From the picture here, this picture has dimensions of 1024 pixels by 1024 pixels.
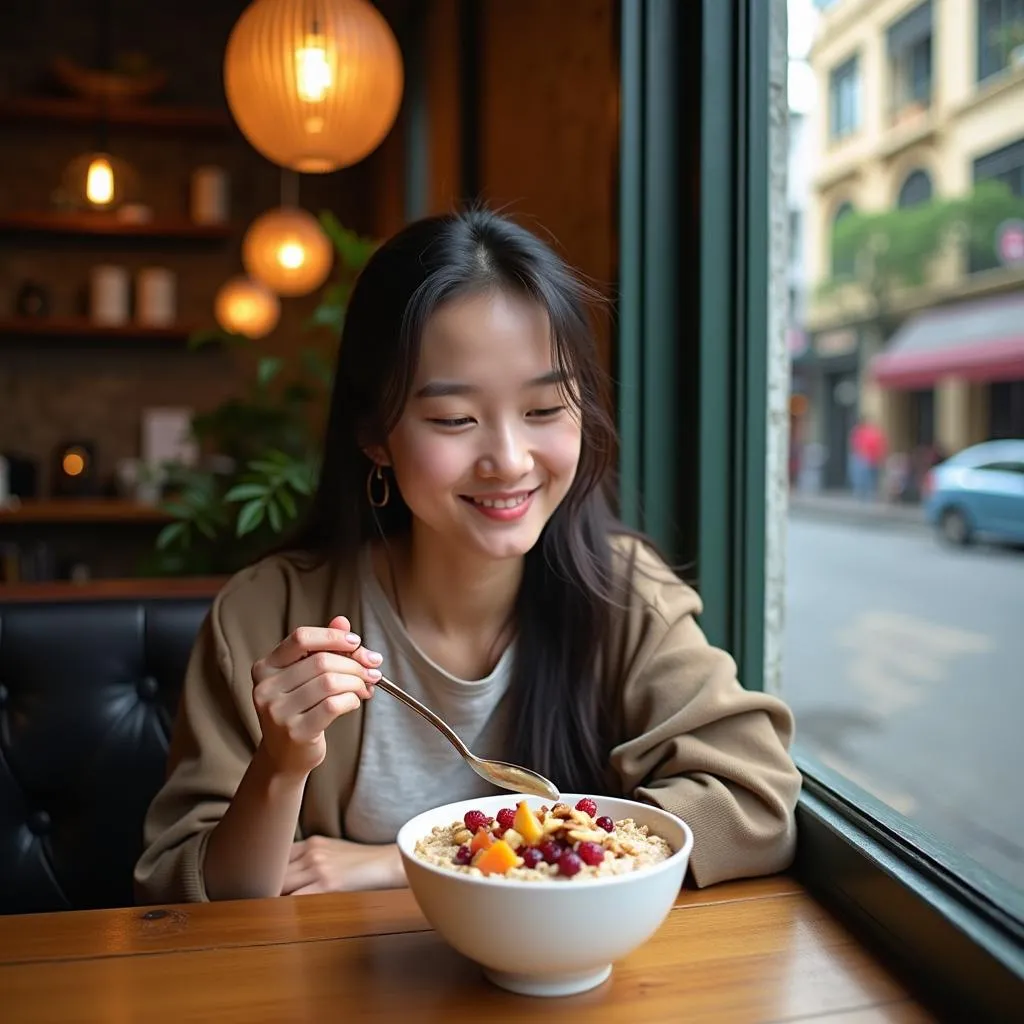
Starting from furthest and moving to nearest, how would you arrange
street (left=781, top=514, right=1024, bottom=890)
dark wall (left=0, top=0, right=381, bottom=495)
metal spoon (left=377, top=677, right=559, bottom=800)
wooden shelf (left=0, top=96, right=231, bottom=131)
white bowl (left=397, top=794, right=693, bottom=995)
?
dark wall (left=0, top=0, right=381, bottom=495) < wooden shelf (left=0, top=96, right=231, bottom=131) < street (left=781, top=514, right=1024, bottom=890) < metal spoon (left=377, top=677, right=559, bottom=800) < white bowl (left=397, top=794, right=693, bottom=995)

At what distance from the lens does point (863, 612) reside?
2502mm

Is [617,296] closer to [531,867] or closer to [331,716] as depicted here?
[331,716]

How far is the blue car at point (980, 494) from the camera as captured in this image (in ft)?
4.34

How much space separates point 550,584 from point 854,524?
0.61m

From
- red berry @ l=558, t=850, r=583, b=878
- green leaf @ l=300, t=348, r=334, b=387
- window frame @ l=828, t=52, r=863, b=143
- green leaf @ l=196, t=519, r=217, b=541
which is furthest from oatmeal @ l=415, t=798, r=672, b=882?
green leaf @ l=300, t=348, r=334, b=387

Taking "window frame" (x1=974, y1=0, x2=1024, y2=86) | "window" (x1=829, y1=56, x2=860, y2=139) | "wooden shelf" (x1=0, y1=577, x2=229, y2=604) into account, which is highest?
"window" (x1=829, y1=56, x2=860, y2=139)

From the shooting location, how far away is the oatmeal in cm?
87

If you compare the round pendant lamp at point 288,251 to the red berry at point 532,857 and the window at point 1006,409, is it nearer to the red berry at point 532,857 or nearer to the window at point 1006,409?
the window at point 1006,409

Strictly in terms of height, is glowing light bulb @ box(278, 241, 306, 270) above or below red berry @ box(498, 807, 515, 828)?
above

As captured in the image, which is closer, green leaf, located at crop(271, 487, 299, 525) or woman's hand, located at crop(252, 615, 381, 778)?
woman's hand, located at crop(252, 615, 381, 778)

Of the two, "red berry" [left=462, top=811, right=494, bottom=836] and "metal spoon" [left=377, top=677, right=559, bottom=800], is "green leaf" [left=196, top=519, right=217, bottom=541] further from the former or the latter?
"red berry" [left=462, top=811, right=494, bottom=836]

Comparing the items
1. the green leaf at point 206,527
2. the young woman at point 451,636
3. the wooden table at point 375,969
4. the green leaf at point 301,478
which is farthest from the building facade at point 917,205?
the green leaf at point 206,527

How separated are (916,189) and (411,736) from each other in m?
0.95

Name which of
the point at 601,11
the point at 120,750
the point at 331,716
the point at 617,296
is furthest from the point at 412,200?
the point at 331,716
